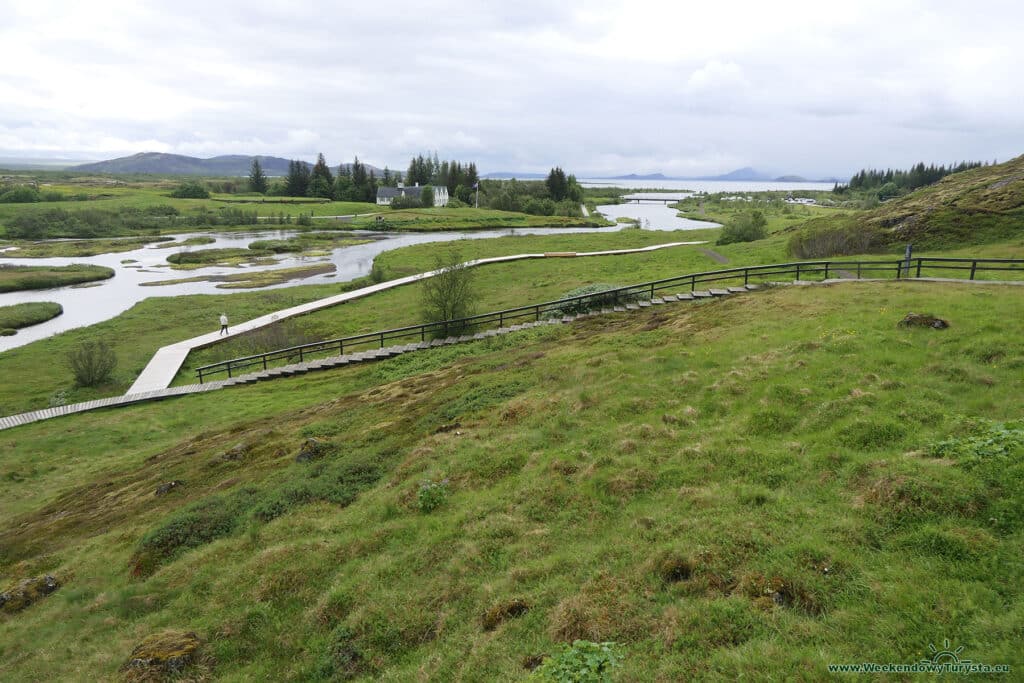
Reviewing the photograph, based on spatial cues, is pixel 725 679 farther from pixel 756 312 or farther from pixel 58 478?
pixel 58 478

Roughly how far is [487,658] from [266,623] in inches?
146

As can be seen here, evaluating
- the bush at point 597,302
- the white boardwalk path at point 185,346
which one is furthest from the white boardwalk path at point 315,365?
the white boardwalk path at point 185,346

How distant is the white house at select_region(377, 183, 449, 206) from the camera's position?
152 meters

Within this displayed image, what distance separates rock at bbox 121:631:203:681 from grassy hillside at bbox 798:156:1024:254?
36370mm

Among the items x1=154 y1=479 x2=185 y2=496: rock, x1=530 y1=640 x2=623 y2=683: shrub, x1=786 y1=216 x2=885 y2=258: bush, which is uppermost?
x1=786 y1=216 x2=885 y2=258: bush

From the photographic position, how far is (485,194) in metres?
156

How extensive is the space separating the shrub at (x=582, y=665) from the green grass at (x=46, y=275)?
71264 millimetres

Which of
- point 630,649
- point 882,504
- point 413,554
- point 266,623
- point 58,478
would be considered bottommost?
point 58,478

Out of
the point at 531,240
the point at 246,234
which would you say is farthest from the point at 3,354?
the point at 246,234

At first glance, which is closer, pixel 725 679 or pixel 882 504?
pixel 725 679

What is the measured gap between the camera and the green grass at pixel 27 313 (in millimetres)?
41594

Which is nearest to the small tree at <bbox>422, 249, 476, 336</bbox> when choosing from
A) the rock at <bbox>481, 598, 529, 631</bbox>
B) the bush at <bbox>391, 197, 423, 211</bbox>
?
the rock at <bbox>481, 598, 529, 631</bbox>

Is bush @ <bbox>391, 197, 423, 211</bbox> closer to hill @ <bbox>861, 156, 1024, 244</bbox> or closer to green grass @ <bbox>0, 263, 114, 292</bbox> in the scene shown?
green grass @ <bbox>0, 263, 114, 292</bbox>

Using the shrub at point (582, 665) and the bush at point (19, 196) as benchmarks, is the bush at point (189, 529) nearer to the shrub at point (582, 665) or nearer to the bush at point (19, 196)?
the shrub at point (582, 665)
